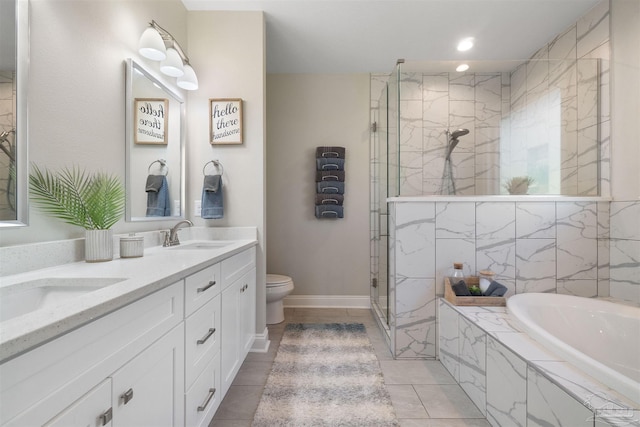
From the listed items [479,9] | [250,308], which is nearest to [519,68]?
[479,9]

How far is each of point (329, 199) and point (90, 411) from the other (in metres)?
2.60

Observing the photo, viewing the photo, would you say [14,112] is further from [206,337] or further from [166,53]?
[206,337]

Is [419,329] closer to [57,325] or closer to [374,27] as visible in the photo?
[57,325]

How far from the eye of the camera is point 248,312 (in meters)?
1.97

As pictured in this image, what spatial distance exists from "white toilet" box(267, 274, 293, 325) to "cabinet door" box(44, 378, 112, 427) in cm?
191

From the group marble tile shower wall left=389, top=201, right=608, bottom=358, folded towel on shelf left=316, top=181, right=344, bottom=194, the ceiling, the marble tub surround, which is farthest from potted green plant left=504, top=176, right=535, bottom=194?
folded towel on shelf left=316, top=181, right=344, bottom=194

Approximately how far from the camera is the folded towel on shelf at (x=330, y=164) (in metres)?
3.08

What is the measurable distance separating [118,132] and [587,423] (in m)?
2.33

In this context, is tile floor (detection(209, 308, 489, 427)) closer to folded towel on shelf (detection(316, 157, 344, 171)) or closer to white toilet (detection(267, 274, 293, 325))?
white toilet (detection(267, 274, 293, 325))

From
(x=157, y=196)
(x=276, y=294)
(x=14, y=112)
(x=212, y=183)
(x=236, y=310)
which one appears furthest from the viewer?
(x=276, y=294)

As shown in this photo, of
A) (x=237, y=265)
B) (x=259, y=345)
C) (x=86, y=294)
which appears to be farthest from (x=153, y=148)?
(x=259, y=345)

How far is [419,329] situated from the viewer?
7.00ft

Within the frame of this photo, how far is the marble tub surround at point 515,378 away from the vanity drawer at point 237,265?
138cm

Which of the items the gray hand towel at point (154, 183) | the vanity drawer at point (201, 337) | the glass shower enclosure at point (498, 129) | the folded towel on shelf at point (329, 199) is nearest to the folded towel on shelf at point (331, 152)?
the folded towel on shelf at point (329, 199)
